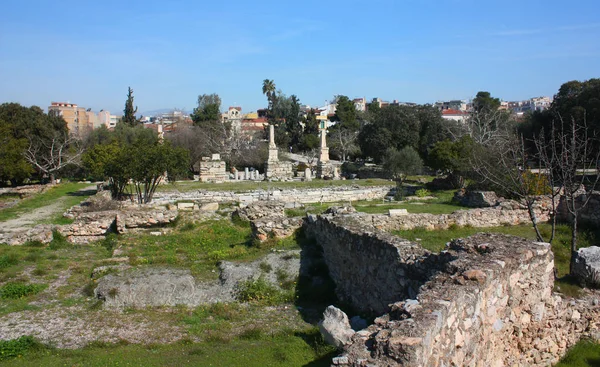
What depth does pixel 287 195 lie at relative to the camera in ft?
94.1

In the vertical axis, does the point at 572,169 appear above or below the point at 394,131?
below

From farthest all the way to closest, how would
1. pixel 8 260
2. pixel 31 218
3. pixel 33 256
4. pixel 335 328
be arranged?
pixel 31 218, pixel 33 256, pixel 8 260, pixel 335 328

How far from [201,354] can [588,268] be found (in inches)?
279

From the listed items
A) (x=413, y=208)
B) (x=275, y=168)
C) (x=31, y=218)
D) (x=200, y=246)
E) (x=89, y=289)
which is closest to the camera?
(x=89, y=289)

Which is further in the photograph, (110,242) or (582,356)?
(110,242)

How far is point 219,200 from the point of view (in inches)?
1097

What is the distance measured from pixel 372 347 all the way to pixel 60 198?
29.2 metres

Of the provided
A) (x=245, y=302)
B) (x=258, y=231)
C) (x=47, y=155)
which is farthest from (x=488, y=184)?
(x=47, y=155)

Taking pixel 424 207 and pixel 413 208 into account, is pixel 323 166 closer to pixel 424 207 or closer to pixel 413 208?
pixel 424 207

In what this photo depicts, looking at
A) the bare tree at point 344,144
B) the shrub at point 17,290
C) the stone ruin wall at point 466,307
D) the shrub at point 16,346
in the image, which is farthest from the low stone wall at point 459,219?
the bare tree at point 344,144

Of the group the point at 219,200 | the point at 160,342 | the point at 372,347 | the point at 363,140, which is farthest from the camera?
the point at 363,140

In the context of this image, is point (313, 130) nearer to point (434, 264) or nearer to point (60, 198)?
point (60, 198)

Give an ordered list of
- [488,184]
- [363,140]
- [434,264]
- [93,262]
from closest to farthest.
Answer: [434,264] < [93,262] < [488,184] < [363,140]

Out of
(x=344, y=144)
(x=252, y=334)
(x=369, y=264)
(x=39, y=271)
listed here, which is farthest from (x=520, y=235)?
(x=344, y=144)
